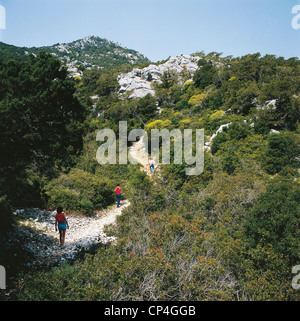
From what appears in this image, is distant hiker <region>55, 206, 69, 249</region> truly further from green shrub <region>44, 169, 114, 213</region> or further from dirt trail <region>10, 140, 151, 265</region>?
green shrub <region>44, 169, 114, 213</region>

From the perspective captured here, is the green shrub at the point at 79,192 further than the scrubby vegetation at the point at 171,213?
Yes

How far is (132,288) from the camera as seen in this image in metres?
4.59

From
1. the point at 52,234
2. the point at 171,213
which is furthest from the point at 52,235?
the point at 171,213

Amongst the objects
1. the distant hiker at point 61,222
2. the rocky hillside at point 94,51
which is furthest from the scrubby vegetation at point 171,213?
the rocky hillside at point 94,51

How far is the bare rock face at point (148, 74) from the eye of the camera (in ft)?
125

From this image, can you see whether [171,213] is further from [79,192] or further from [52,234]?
[79,192]

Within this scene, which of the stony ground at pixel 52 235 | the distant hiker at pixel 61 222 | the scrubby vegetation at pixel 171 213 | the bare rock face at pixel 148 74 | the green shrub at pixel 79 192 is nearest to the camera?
the scrubby vegetation at pixel 171 213

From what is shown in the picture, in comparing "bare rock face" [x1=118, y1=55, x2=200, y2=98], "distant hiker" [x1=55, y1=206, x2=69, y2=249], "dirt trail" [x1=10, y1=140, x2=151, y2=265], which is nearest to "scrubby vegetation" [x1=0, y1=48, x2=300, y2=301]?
"dirt trail" [x1=10, y1=140, x2=151, y2=265]

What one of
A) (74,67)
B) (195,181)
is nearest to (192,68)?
(74,67)

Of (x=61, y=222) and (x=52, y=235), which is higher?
(x=61, y=222)

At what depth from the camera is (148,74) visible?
45500 mm

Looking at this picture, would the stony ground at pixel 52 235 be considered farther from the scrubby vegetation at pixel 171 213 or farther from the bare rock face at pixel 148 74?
the bare rock face at pixel 148 74

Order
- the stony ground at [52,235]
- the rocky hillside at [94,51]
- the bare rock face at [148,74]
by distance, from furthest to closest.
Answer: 1. the rocky hillside at [94,51]
2. the bare rock face at [148,74]
3. the stony ground at [52,235]
